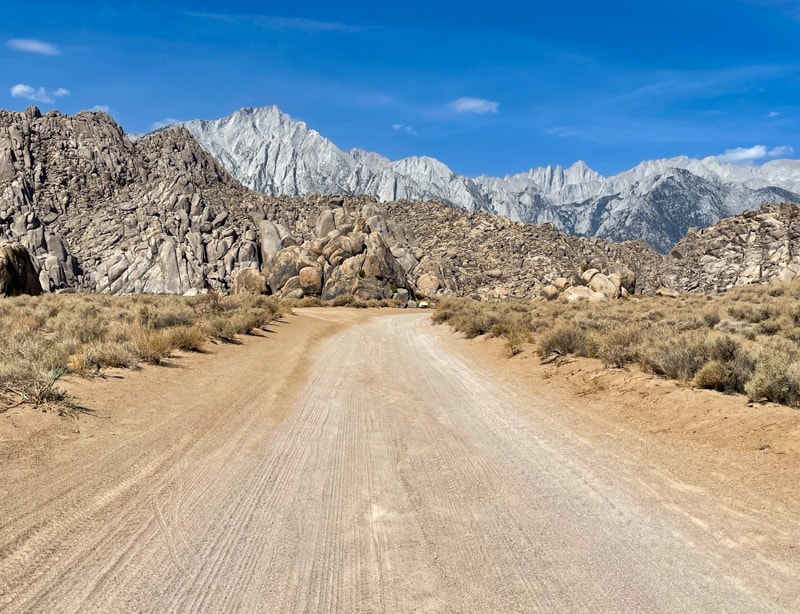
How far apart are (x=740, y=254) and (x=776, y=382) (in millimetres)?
89075

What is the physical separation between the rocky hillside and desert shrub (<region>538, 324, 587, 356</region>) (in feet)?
172

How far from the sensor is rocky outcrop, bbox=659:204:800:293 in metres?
73.2

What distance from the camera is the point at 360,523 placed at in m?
4.49

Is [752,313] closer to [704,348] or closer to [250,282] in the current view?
[704,348]

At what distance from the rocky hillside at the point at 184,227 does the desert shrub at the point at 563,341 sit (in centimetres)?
5233

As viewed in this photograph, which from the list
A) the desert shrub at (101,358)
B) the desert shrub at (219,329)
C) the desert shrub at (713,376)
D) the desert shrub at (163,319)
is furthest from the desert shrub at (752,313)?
the desert shrub at (163,319)

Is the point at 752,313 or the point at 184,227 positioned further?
the point at 184,227

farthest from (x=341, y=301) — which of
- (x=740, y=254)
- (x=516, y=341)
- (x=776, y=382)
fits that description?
(x=740, y=254)

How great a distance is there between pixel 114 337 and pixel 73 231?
10372 centimetres

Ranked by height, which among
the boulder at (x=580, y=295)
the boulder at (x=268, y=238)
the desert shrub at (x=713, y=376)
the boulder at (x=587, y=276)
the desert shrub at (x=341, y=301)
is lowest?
the desert shrub at (x=341, y=301)

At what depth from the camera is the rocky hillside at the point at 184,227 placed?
277 ft

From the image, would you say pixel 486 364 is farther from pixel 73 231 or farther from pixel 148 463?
pixel 73 231

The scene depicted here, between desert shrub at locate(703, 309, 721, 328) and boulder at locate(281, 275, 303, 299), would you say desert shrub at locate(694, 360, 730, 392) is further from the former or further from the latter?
boulder at locate(281, 275, 303, 299)

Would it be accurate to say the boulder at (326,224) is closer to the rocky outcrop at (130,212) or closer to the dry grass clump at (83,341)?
the rocky outcrop at (130,212)
